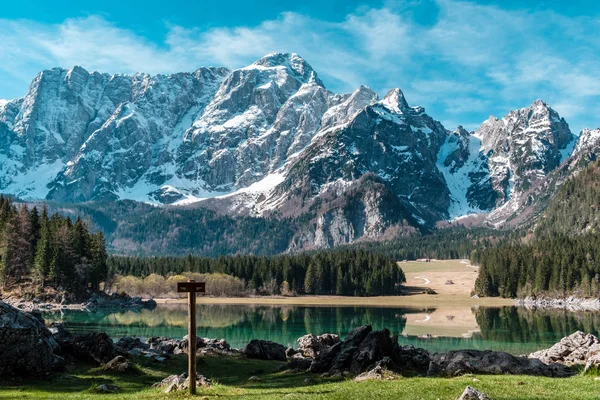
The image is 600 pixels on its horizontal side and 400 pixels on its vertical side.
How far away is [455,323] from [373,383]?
293 ft

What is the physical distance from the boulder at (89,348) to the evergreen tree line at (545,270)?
14254 cm

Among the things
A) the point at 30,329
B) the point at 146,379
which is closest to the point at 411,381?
the point at 146,379

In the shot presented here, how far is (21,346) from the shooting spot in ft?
103

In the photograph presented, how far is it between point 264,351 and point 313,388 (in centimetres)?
2537

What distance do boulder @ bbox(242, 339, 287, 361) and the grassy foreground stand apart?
15191 mm

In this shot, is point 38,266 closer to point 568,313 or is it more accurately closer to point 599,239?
point 568,313

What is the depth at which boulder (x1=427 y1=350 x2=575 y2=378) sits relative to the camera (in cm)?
3509

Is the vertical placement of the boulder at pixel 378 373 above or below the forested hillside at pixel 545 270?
below

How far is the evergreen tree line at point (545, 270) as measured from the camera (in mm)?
154500

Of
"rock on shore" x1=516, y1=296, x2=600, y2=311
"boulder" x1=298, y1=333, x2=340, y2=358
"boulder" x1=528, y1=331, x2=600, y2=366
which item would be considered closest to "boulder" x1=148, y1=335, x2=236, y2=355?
"boulder" x1=298, y1=333, x2=340, y2=358

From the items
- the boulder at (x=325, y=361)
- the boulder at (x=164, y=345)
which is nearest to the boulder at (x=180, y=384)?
the boulder at (x=325, y=361)

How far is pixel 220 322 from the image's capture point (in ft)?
368

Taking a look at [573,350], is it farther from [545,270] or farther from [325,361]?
[545,270]

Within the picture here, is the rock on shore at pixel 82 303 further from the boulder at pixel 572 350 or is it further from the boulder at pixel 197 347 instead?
the boulder at pixel 572 350
